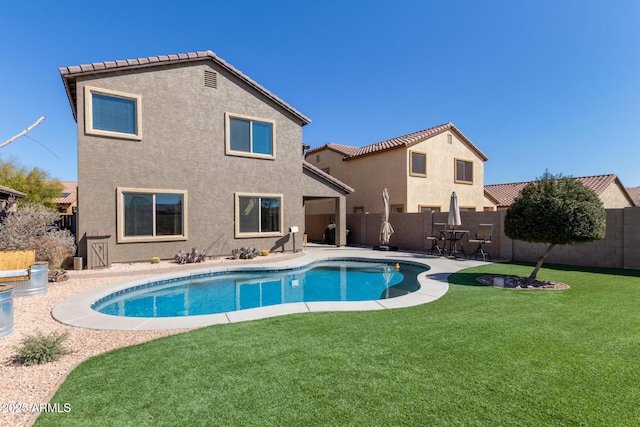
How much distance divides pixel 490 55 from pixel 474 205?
11303 millimetres

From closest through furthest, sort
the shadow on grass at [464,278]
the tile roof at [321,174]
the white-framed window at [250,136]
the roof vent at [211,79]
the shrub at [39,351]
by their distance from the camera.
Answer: the shrub at [39,351], the shadow on grass at [464,278], the roof vent at [211,79], the white-framed window at [250,136], the tile roof at [321,174]

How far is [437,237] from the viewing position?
54.1 feet

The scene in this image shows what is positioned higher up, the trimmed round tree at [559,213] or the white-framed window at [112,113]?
the white-framed window at [112,113]

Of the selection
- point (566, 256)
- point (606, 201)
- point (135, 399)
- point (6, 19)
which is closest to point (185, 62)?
point (6, 19)

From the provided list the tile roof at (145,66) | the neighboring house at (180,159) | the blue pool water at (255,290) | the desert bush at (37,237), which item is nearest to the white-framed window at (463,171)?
the blue pool water at (255,290)

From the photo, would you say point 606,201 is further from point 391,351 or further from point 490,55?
point 391,351

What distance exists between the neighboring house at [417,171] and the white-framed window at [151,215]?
13523 millimetres

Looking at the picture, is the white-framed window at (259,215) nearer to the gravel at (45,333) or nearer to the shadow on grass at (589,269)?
the gravel at (45,333)

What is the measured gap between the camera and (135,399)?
3381 millimetres

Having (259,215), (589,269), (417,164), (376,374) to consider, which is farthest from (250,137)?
(589,269)

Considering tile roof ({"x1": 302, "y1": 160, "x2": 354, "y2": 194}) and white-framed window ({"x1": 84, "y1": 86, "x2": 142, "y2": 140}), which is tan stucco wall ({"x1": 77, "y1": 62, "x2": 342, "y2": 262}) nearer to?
white-framed window ({"x1": 84, "y1": 86, "x2": 142, "y2": 140})

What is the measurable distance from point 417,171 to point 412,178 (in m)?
0.78

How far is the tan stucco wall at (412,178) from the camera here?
2112 centimetres

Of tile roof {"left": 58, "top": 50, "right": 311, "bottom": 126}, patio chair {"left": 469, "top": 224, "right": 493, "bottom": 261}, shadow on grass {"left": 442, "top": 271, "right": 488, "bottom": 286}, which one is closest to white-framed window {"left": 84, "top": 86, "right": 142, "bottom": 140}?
tile roof {"left": 58, "top": 50, "right": 311, "bottom": 126}
